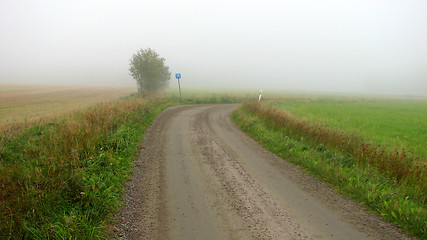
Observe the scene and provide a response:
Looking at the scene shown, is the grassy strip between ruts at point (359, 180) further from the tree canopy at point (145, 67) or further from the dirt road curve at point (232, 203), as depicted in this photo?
the tree canopy at point (145, 67)

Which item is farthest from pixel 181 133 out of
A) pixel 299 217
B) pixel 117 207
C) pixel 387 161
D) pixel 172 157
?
pixel 387 161

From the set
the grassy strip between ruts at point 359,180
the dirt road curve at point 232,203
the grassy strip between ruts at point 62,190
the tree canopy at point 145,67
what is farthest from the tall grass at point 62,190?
the tree canopy at point 145,67

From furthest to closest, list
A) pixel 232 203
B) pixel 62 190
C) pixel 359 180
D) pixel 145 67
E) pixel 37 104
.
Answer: pixel 145 67 < pixel 37 104 < pixel 359 180 < pixel 232 203 < pixel 62 190

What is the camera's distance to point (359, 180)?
526cm

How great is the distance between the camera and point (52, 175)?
162 inches

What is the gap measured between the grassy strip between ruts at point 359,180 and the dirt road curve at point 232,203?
1.13 ft

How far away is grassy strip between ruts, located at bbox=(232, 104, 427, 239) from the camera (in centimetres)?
384

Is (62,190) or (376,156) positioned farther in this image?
(376,156)

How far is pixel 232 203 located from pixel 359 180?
3555 millimetres

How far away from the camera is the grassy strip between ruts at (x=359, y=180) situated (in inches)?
151

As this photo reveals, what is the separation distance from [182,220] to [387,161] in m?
6.28

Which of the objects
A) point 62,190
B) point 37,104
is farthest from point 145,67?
point 62,190

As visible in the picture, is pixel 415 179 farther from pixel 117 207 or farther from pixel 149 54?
pixel 149 54

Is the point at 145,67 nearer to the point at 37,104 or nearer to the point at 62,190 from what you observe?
the point at 37,104
